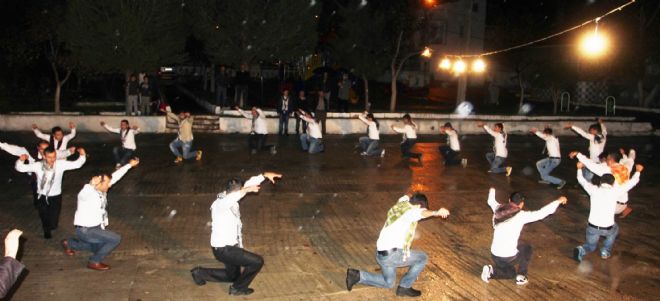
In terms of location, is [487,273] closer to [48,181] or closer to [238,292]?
[238,292]

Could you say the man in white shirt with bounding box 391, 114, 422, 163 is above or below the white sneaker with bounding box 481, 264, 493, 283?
above

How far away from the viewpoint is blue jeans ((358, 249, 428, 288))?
662cm

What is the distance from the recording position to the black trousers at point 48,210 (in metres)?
8.34

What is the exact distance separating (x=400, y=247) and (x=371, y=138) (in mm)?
9723

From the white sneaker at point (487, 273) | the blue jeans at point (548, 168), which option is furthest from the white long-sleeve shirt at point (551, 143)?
the white sneaker at point (487, 273)

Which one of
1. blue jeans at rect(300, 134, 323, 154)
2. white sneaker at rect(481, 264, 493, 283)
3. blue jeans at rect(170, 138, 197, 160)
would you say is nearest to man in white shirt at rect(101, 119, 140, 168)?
blue jeans at rect(170, 138, 197, 160)

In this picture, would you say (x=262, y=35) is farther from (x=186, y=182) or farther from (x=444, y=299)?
(x=444, y=299)

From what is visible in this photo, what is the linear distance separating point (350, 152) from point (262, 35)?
7.76m

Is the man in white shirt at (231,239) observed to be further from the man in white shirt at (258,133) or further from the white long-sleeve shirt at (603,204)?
the man in white shirt at (258,133)

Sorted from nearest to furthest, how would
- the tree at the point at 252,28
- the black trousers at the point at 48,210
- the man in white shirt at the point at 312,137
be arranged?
the black trousers at the point at 48,210
the man in white shirt at the point at 312,137
the tree at the point at 252,28

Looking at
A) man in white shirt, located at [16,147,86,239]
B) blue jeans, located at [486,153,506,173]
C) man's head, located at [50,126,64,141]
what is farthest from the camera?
blue jeans, located at [486,153,506,173]

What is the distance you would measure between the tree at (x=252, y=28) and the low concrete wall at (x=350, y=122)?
280 centimetres

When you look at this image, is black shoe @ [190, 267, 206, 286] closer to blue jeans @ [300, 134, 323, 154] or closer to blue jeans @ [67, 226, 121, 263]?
blue jeans @ [67, 226, 121, 263]

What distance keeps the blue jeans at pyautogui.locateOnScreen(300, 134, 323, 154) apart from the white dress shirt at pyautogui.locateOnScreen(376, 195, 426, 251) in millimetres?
9923
